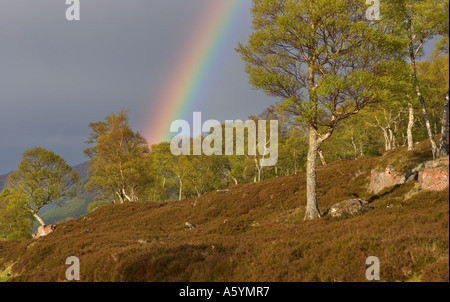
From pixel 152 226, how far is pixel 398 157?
22129 millimetres

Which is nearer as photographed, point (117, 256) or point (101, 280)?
point (101, 280)

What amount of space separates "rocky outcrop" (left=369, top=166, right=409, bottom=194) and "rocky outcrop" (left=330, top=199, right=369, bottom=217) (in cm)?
353

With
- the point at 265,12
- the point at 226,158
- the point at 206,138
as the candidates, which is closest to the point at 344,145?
the point at 226,158

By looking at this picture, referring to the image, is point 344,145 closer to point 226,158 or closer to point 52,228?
point 226,158

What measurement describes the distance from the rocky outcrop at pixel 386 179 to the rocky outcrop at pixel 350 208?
11.6 feet

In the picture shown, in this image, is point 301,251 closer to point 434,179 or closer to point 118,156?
point 434,179

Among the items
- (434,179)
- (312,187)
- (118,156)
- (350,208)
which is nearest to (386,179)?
(434,179)

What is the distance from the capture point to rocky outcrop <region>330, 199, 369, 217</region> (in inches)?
600

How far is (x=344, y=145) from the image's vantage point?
6481cm

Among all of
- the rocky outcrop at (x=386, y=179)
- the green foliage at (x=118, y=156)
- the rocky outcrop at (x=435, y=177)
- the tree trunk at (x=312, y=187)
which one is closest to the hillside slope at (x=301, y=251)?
the rocky outcrop at (x=435, y=177)

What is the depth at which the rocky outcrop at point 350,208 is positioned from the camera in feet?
50.0

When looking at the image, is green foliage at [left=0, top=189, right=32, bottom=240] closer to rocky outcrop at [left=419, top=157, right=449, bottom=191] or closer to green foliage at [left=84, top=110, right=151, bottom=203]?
green foliage at [left=84, top=110, right=151, bottom=203]

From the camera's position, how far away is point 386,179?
18375mm

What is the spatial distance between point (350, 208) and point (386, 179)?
495 cm
